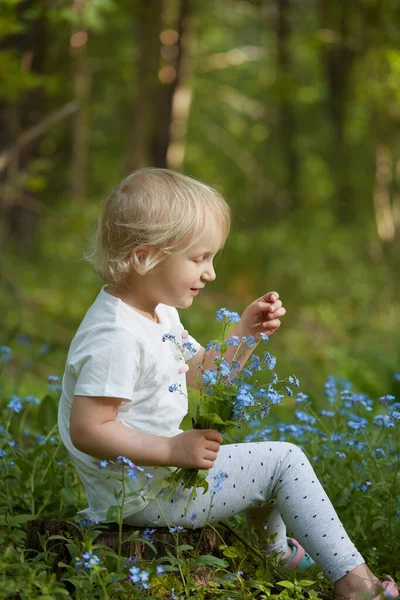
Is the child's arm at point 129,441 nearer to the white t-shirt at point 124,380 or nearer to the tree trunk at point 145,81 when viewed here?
the white t-shirt at point 124,380

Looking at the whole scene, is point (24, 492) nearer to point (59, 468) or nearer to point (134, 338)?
point (59, 468)

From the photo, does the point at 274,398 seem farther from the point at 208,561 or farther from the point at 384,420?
the point at 384,420

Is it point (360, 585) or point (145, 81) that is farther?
point (145, 81)

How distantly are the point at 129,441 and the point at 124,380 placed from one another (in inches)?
6.7

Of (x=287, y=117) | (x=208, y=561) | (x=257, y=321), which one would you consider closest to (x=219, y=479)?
(x=208, y=561)

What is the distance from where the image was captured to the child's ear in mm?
2496

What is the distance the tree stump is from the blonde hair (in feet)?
2.47

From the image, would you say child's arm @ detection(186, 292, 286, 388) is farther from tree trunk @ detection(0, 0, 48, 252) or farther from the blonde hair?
tree trunk @ detection(0, 0, 48, 252)

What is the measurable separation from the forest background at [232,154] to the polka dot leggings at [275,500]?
90 cm

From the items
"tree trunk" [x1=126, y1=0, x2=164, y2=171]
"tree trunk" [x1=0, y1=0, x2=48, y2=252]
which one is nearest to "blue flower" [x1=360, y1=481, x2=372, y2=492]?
"tree trunk" [x1=0, y1=0, x2=48, y2=252]

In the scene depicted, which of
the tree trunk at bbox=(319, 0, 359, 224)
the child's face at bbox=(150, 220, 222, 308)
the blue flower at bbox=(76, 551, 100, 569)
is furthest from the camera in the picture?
the tree trunk at bbox=(319, 0, 359, 224)

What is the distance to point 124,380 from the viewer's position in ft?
7.57

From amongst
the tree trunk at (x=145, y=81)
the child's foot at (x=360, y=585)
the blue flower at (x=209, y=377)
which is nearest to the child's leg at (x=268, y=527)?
the child's foot at (x=360, y=585)

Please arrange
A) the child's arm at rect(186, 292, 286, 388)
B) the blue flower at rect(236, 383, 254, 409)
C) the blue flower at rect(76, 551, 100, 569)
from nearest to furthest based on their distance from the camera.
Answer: the blue flower at rect(76, 551, 100, 569), the blue flower at rect(236, 383, 254, 409), the child's arm at rect(186, 292, 286, 388)
